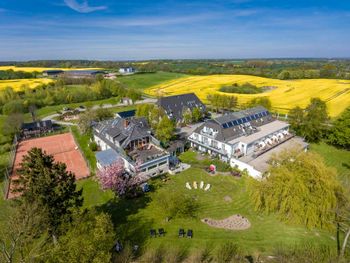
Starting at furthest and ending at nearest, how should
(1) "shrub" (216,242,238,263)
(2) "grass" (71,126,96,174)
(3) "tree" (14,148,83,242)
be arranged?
(2) "grass" (71,126,96,174) < (1) "shrub" (216,242,238,263) < (3) "tree" (14,148,83,242)

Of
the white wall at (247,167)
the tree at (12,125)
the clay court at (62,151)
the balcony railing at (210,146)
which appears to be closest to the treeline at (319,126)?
the white wall at (247,167)

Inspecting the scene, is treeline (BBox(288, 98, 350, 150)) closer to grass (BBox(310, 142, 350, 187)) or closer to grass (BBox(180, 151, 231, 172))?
grass (BBox(310, 142, 350, 187))

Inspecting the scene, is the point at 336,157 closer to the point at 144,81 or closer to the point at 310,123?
the point at 310,123

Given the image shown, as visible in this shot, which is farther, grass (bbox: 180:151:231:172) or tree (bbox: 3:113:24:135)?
tree (bbox: 3:113:24:135)

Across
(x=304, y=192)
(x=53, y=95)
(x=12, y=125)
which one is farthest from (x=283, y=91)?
(x=53, y=95)

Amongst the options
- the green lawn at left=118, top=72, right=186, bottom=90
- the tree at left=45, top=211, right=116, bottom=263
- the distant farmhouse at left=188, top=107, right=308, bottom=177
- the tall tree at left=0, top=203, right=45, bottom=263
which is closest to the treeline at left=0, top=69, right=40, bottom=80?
the green lawn at left=118, top=72, right=186, bottom=90

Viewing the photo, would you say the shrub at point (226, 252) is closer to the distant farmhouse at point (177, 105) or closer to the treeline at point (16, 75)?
the distant farmhouse at point (177, 105)
